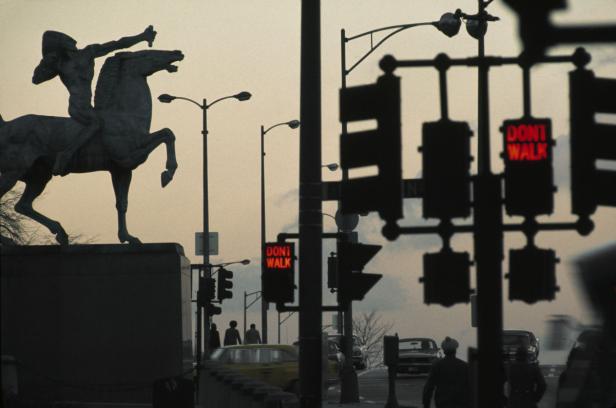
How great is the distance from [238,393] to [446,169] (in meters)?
8.19

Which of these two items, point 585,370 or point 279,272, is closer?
point 279,272

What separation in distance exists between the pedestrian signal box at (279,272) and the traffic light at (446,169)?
431 centimetres

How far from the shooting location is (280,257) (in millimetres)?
13383

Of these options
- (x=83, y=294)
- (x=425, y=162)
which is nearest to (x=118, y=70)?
(x=83, y=294)

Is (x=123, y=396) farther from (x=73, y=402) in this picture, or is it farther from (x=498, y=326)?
(x=498, y=326)

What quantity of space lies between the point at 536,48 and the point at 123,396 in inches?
769

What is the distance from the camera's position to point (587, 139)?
9117 millimetres

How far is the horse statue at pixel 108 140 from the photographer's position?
2334 cm

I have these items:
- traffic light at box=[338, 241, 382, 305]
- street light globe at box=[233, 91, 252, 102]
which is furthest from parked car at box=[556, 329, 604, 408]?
street light globe at box=[233, 91, 252, 102]

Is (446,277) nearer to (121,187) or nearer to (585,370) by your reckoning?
(585,370)

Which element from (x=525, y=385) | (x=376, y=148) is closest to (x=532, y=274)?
(x=376, y=148)

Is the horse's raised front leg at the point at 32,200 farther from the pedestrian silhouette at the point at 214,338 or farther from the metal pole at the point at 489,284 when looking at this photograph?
the pedestrian silhouette at the point at 214,338

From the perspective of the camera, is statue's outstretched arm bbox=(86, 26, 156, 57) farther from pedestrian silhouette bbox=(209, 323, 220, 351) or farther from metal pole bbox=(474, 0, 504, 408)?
pedestrian silhouette bbox=(209, 323, 220, 351)

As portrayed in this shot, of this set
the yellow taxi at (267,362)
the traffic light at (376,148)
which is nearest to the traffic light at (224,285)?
the yellow taxi at (267,362)
